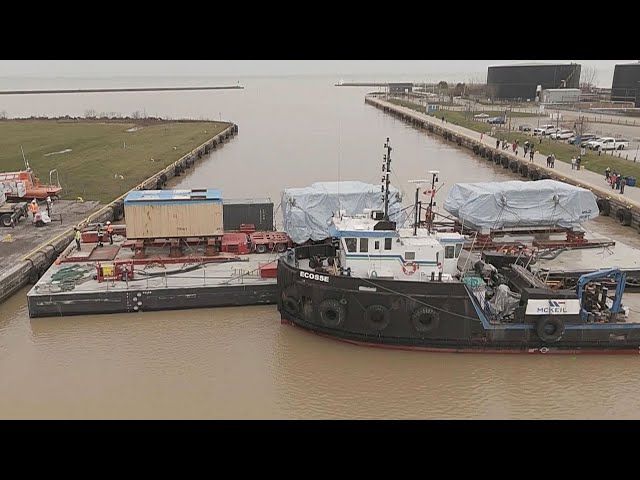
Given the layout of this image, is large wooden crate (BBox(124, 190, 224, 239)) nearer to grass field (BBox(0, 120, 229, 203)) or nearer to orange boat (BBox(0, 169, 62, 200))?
orange boat (BBox(0, 169, 62, 200))

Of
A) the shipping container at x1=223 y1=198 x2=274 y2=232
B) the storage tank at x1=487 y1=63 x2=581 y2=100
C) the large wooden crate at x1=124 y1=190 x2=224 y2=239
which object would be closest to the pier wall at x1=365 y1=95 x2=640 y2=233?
the shipping container at x1=223 y1=198 x2=274 y2=232

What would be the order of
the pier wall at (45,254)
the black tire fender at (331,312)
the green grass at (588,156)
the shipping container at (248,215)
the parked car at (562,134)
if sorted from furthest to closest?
the parked car at (562,134), the green grass at (588,156), the shipping container at (248,215), the pier wall at (45,254), the black tire fender at (331,312)

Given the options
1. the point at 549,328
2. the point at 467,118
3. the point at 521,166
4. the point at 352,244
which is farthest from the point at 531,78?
the point at 352,244

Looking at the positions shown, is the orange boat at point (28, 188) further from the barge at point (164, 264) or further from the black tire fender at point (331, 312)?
the black tire fender at point (331, 312)

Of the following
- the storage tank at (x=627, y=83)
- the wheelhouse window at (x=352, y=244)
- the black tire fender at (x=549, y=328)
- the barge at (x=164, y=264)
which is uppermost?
the storage tank at (x=627, y=83)

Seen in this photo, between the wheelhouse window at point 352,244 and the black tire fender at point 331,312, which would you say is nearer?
the black tire fender at point 331,312

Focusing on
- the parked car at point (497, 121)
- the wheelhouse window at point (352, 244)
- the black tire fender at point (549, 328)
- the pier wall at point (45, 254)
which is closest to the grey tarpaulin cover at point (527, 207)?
the black tire fender at point (549, 328)

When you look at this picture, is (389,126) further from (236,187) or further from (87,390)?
(87,390)
